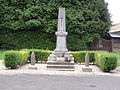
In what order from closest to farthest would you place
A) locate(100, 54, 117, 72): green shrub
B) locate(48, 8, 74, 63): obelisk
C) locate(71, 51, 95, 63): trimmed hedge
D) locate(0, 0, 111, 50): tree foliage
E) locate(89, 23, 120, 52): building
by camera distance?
locate(100, 54, 117, 72): green shrub < locate(48, 8, 74, 63): obelisk < locate(71, 51, 95, 63): trimmed hedge < locate(0, 0, 111, 50): tree foliage < locate(89, 23, 120, 52): building

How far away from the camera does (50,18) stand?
23094 millimetres

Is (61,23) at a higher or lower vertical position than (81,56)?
higher

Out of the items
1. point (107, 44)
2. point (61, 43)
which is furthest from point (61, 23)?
point (107, 44)

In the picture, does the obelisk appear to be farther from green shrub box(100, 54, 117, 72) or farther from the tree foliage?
the tree foliage

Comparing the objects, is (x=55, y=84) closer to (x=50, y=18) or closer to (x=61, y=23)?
(x=61, y=23)

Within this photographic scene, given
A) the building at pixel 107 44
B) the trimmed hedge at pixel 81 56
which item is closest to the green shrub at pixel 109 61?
the trimmed hedge at pixel 81 56

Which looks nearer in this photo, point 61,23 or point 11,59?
point 11,59

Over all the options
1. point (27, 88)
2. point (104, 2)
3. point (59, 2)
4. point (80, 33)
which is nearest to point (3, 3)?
point (59, 2)

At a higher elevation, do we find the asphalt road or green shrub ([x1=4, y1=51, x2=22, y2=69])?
green shrub ([x1=4, y1=51, x2=22, y2=69])

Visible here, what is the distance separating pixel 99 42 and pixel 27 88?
21.8m

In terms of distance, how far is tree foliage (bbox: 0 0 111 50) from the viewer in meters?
22.3

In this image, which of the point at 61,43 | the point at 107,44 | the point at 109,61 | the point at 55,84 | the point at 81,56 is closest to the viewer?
the point at 55,84

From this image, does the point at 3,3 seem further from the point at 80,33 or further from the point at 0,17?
the point at 80,33

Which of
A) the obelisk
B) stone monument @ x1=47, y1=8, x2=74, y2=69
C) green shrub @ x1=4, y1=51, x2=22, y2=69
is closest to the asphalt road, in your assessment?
green shrub @ x1=4, y1=51, x2=22, y2=69
